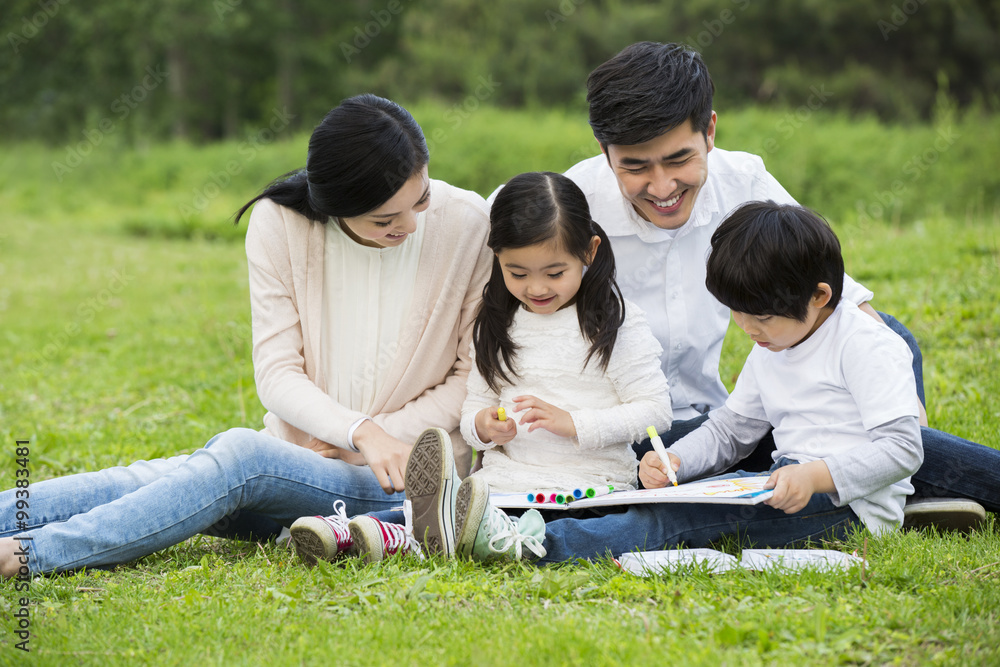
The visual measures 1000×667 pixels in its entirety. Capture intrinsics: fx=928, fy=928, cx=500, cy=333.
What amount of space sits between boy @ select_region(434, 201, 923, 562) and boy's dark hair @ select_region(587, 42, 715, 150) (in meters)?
0.39

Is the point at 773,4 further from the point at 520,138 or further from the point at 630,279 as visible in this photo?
the point at 630,279

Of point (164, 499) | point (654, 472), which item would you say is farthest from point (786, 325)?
point (164, 499)

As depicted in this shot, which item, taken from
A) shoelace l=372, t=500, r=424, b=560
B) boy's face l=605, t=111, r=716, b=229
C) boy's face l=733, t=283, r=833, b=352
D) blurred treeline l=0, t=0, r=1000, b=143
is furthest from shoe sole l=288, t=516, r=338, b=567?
blurred treeline l=0, t=0, r=1000, b=143

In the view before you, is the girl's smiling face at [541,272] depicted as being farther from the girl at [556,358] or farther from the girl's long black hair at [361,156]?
the girl's long black hair at [361,156]

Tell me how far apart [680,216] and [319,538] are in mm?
1615

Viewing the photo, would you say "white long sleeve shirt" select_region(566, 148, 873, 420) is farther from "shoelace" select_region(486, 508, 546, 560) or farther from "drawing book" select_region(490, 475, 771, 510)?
"shoelace" select_region(486, 508, 546, 560)

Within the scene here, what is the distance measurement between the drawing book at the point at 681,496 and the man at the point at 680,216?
45 centimetres

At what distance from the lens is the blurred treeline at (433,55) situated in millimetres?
19797

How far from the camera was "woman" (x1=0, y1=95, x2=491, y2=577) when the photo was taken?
2.65m

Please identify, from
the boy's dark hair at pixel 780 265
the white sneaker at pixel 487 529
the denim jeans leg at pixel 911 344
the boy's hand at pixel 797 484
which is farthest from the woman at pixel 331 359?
the denim jeans leg at pixel 911 344

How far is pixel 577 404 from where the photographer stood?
9.71 ft

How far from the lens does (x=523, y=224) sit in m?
2.83

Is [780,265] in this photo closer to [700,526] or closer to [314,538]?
[700,526]

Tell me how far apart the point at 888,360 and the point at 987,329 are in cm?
276
